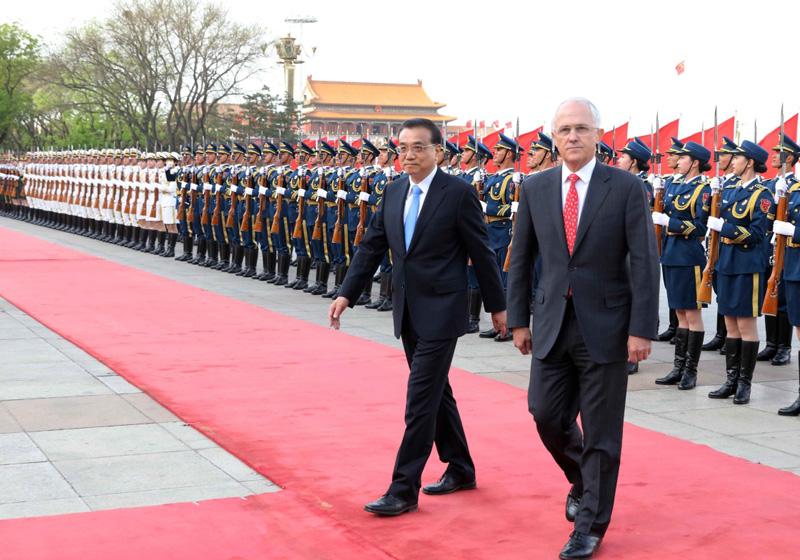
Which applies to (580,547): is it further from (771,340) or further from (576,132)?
(771,340)

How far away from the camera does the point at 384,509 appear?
14.0ft

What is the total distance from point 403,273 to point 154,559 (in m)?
1.52

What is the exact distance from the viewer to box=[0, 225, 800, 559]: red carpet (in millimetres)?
→ 3947

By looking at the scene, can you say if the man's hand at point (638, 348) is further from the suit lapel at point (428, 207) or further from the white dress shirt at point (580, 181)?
the suit lapel at point (428, 207)

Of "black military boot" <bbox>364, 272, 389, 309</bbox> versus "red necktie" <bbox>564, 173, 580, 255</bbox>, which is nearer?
"red necktie" <bbox>564, 173, 580, 255</bbox>

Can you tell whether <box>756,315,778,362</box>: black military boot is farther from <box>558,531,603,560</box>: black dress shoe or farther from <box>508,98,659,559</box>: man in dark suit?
<box>558,531,603,560</box>: black dress shoe

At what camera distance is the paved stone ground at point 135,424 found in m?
4.65

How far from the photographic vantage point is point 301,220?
13.2 m

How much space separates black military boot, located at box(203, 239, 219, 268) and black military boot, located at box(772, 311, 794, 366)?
9.83 m

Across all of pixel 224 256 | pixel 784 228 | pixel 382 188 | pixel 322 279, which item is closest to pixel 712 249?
pixel 784 228

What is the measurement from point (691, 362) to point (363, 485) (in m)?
3.34

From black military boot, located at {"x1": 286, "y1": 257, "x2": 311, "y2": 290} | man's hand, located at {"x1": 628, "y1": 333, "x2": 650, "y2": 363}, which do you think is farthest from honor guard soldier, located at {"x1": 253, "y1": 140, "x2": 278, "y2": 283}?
man's hand, located at {"x1": 628, "y1": 333, "x2": 650, "y2": 363}

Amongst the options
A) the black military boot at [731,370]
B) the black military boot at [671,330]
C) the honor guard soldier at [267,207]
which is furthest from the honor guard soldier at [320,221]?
the black military boot at [731,370]

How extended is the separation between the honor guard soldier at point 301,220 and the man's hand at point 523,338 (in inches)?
362
